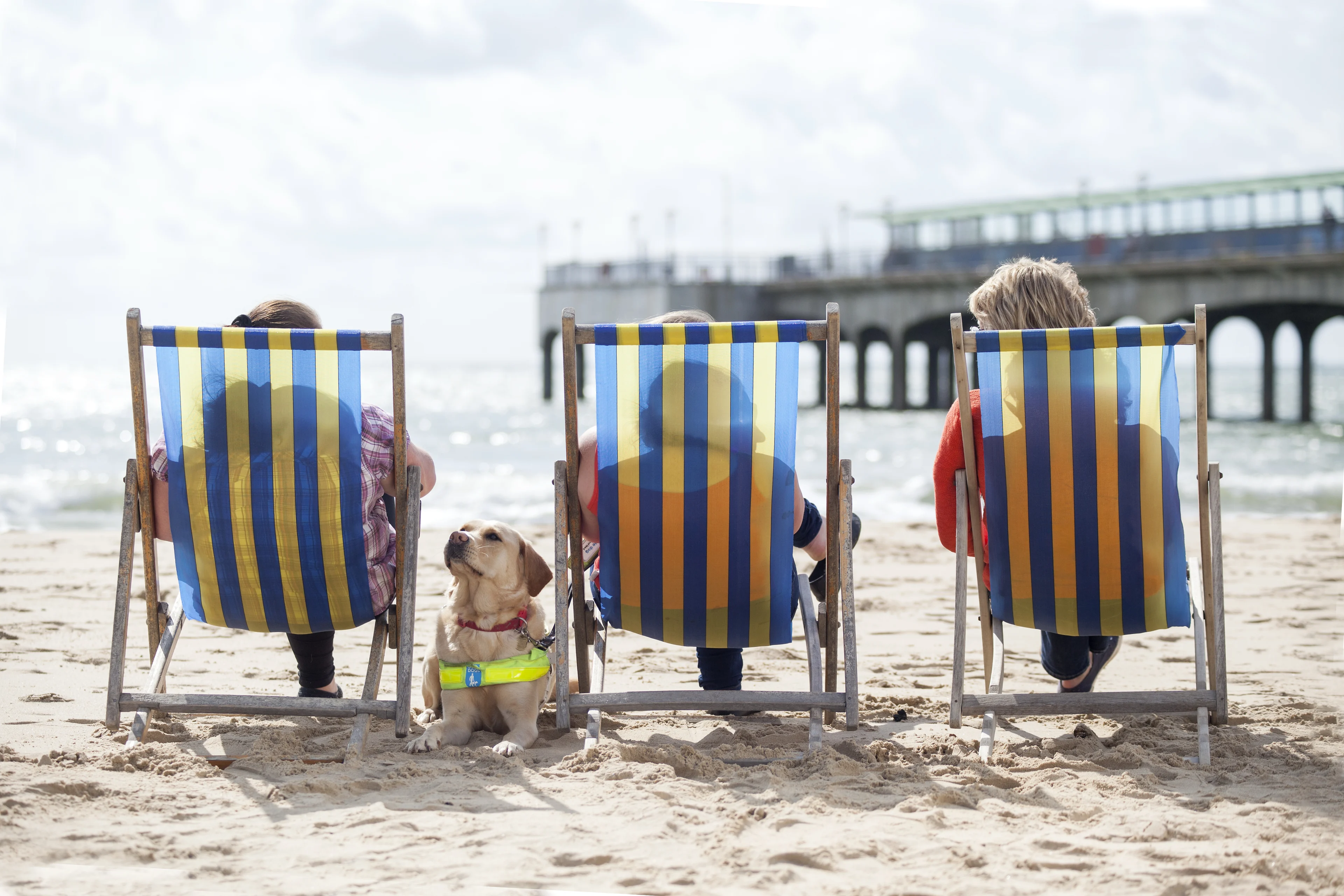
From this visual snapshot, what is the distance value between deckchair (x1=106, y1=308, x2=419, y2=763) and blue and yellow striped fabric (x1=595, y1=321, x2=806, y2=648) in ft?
1.79

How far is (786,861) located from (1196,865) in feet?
2.46

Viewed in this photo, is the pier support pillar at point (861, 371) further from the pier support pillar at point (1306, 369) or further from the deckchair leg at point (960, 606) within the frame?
the deckchair leg at point (960, 606)

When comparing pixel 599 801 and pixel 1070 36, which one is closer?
pixel 599 801

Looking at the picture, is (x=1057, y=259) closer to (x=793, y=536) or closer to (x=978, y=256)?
(x=978, y=256)

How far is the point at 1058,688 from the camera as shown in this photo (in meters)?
3.71

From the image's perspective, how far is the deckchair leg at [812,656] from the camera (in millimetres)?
3053

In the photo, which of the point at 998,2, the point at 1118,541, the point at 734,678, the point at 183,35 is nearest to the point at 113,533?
the point at 183,35

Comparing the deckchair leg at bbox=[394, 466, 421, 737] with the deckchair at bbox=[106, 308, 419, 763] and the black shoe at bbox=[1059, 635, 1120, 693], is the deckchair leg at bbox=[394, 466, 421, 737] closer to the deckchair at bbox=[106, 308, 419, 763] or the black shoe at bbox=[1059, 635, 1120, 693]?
the deckchair at bbox=[106, 308, 419, 763]

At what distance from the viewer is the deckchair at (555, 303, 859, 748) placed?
3055 mm

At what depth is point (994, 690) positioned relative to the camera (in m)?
3.24

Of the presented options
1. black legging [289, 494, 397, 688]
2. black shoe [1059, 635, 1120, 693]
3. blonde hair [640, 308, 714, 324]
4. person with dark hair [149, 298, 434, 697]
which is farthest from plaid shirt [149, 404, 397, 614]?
black shoe [1059, 635, 1120, 693]

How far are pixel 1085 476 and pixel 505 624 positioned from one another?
1.55 metres

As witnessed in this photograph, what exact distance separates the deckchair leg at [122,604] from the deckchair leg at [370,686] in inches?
23.7

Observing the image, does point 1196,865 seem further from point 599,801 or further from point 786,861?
point 599,801
